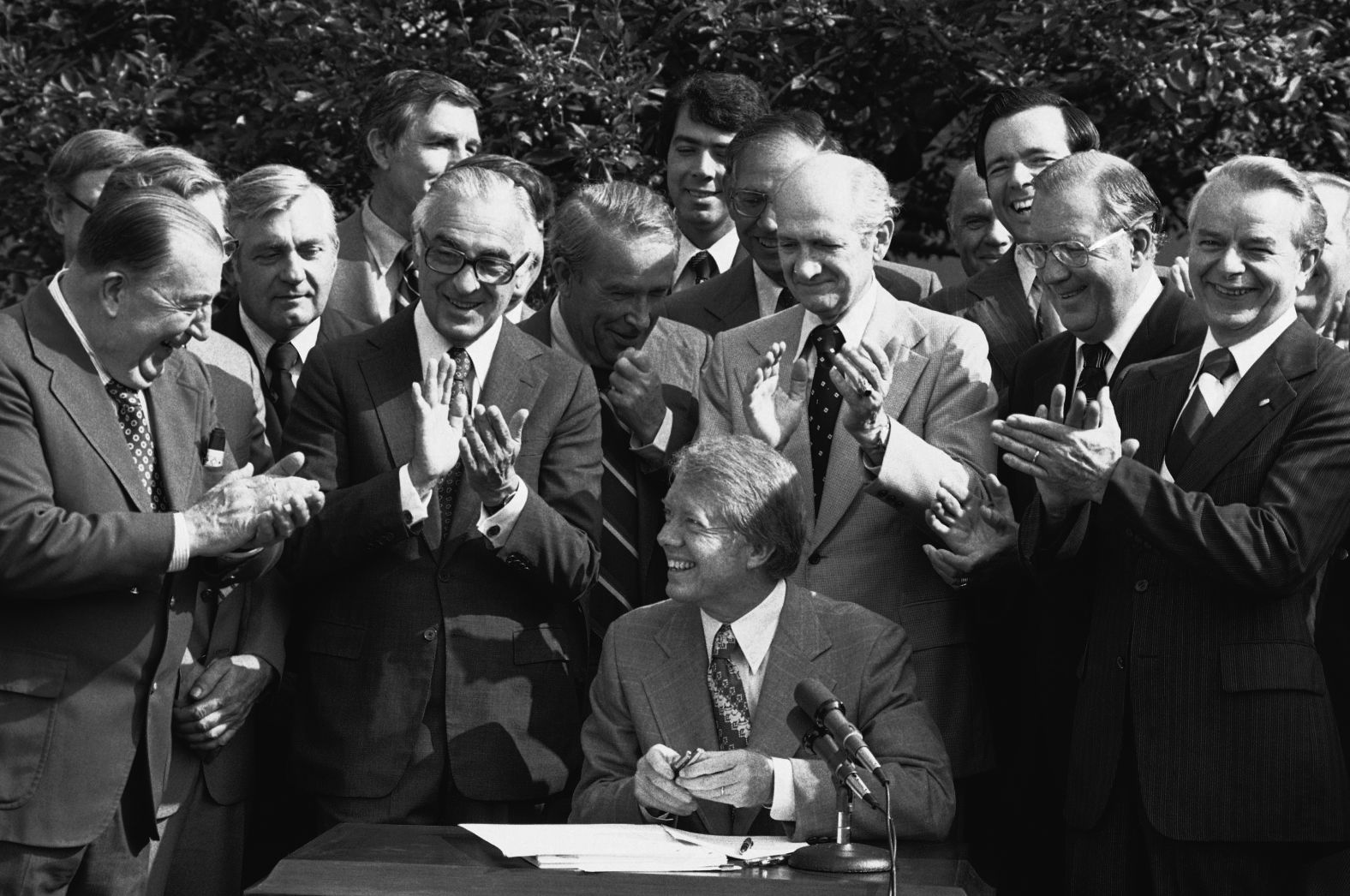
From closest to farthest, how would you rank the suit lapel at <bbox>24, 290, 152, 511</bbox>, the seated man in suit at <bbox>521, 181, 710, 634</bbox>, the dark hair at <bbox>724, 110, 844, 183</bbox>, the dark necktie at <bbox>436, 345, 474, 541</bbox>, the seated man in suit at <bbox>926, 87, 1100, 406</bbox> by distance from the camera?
the suit lapel at <bbox>24, 290, 152, 511</bbox>
the dark necktie at <bbox>436, 345, 474, 541</bbox>
the seated man in suit at <bbox>521, 181, 710, 634</bbox>
the seated man in suit at <bbox>926, 87, 1100, 406</bbox>
the dark hair at <bbox>724, 110, 844, 183</bbox>

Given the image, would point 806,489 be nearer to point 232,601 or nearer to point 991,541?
point 991,541

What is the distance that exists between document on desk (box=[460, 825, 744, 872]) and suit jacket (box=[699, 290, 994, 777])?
105 cm

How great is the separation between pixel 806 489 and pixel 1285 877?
1.61 meters

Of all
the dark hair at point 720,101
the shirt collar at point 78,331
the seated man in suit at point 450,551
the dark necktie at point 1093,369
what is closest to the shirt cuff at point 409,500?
the seated man in suit at point 450,551

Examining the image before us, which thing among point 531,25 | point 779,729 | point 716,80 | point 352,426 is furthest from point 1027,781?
point 531,25

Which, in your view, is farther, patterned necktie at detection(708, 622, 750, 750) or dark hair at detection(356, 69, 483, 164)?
dark hair at detection(356, 69, 483, 164)

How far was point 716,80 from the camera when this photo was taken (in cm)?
665

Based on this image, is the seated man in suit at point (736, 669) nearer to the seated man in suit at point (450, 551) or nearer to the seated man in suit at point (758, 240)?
the seated man in suit at point (450, 551)

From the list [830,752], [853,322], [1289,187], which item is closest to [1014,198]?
[853,322]

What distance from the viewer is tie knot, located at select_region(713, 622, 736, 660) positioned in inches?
187

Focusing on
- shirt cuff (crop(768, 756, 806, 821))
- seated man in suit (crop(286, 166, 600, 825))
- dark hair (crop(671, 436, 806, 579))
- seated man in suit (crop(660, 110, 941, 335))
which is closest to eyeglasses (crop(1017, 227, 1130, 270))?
seated man in suit (crop(660, 110, 941, 335))

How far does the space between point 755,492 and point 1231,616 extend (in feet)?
4.01

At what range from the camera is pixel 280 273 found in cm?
596

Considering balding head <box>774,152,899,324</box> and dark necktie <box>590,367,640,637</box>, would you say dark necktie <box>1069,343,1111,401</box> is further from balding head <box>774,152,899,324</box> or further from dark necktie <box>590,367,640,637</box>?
dark necktie <box>590,367,640,637</box>
